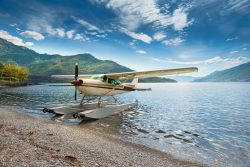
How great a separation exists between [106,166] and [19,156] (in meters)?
3.12

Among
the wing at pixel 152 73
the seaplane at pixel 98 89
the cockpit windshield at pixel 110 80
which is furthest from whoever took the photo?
the cockpit windshield at pixel 110 80

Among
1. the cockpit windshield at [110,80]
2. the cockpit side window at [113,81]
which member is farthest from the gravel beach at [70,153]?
the cockpit side window at [113,81]

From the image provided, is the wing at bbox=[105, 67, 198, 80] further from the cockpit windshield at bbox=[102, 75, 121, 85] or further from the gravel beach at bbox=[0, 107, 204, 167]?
the gravel beach at bbox=[0, 107, 204, 167]

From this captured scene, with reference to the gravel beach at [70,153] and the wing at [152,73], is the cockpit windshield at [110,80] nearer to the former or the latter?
the wing at [152,73]

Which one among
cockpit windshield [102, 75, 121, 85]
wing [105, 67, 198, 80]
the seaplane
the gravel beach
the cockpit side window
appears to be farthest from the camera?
the cockpit side window

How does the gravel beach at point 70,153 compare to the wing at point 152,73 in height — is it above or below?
below

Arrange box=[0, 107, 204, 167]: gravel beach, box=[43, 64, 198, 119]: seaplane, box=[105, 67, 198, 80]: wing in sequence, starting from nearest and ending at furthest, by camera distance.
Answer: box=[0, 107, 204, 167]: gravel beach < box=[43, 64, 198, 119]: seaplane < box=[105, 67, 198, 80]: wing

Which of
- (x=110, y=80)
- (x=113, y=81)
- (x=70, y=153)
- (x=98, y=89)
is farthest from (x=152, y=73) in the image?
(x=70, y=153)

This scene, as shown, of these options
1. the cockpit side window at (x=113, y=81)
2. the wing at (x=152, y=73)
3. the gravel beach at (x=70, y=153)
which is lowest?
the gravel beach at (x=70, y=153)

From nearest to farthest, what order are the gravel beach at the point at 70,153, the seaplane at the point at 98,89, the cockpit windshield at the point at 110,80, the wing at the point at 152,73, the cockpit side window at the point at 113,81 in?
1. the gravel beach at the point at 70,153
2. the seaplane at the point at 98,89
3. the wing at the point at 152,73
4. the cockpit windshield at the point at 110,80
5. the cockpit side window at the point at 113,81

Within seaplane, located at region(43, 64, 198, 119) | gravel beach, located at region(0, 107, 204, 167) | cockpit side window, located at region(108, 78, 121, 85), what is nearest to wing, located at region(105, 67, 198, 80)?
seaplane, located at region(43, 64, 198, 119)

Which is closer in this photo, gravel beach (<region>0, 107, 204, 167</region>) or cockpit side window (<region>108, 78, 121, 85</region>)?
gravel beach (<region>0, 107, 204, 167</region>)

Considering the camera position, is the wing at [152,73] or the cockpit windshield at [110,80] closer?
the wing at [152,73]

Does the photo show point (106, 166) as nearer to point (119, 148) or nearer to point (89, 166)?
point (89, 166)
